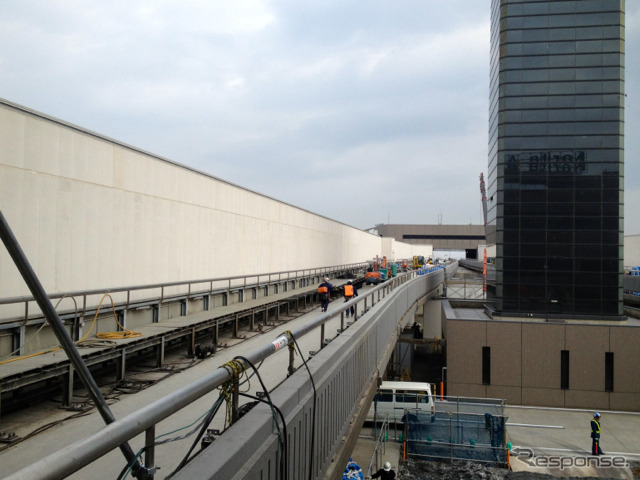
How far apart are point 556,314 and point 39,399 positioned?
1199 inches

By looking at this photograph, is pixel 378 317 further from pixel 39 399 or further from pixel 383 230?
pixel 383 230

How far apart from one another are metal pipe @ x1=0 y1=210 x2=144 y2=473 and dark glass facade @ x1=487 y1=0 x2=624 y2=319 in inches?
1253

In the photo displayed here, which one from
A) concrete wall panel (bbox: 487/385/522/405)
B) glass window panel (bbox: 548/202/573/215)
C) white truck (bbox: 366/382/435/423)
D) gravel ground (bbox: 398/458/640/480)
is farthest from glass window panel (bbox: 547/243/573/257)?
white truck (bbox: 366/382/435/423)

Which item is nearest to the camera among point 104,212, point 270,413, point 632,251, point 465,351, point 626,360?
point 270,413

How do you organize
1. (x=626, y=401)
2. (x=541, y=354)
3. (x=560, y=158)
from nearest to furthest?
(x=626, y=401)
(x=541, y=354)
(x=560, y=158)

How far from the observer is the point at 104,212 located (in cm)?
1284

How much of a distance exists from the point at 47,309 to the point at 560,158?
33316mm

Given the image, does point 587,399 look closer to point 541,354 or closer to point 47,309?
point 541,354

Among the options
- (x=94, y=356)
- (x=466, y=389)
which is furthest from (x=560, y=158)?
(x=94, y=356)

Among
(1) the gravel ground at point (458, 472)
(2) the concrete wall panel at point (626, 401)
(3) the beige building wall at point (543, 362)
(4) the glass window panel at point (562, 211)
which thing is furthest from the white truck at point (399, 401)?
(4) the glass window panel at point (562, 211)

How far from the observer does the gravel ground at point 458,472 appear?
57.7 ft

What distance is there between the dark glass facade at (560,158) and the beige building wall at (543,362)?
11.3 feet

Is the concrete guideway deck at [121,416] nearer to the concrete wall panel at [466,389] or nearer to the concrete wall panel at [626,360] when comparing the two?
the concrete wall panel at [466,389]

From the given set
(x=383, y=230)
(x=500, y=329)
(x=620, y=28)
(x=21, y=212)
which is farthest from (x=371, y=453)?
(x=383, y=230)
